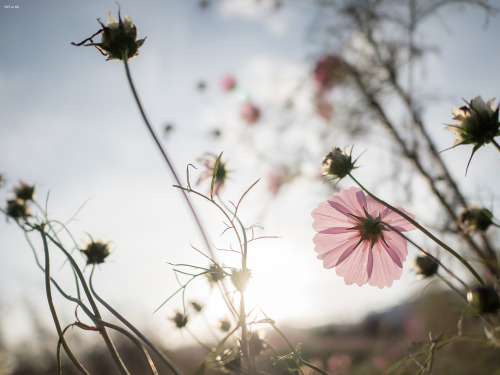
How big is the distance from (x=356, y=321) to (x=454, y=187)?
1147 centimetres

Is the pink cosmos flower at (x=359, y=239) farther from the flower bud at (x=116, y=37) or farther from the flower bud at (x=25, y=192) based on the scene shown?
the flower bud at (x=25, y=192)

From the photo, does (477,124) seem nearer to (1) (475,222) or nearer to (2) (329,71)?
(1) (475,222)

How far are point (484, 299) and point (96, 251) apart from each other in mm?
435

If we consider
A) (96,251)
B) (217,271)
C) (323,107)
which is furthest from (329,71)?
(217,271)

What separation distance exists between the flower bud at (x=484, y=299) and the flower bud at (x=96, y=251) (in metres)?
0.41

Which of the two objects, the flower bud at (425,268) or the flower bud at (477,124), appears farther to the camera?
the flower bud at (425,268)

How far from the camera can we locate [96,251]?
47 cm

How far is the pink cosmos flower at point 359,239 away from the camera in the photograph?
0.43 meters

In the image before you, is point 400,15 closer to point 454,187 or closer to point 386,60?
point 386,60

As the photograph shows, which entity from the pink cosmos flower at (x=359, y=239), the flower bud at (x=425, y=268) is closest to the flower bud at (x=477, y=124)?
the pink cosmos flower at (x=359, y=239)

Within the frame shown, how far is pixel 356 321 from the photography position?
1202cm

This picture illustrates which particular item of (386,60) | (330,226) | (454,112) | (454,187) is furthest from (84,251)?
→ (386,60)

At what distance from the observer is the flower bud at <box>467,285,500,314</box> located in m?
0.27

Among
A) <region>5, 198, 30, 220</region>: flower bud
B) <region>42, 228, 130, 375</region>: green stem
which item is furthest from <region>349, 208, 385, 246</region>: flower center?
<region>5, 198, 30, 220</region>: flower bud
